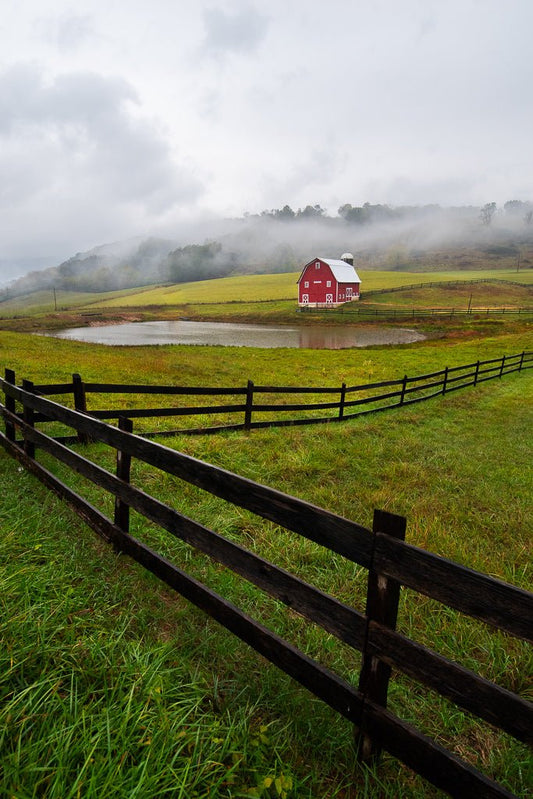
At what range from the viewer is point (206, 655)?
304cm

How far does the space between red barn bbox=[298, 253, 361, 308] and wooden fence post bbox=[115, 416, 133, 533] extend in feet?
286

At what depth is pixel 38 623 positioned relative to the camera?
2.79m

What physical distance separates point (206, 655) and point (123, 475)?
72.3 inches

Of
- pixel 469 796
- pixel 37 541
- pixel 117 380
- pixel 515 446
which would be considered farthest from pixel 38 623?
pixel 117 380

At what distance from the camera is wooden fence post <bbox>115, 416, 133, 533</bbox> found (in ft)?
13.3

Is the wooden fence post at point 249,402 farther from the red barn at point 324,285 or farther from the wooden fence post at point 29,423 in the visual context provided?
the red barn at point 324,285

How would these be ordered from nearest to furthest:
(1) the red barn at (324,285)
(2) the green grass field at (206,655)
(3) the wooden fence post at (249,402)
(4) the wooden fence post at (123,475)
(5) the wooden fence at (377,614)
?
(5) the wooden fence at (377,614) < (2) the green grass field at (206,655) < (4) the wooden fence post at (123,475) < (3) the wooden fence post at (249,402) < (1) the red barn at (324,285)

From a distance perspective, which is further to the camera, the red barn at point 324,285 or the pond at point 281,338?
the red barn at point 324,285

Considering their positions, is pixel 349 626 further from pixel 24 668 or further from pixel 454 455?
pixel 454 455

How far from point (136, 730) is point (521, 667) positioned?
299 centimetres

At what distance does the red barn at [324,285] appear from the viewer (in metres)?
87.9

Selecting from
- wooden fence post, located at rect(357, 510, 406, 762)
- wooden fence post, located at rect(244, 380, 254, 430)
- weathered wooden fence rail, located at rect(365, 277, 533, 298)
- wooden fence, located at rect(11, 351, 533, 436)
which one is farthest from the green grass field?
weathered wooden fence rail, located at rect(365, 277, 533, 298)

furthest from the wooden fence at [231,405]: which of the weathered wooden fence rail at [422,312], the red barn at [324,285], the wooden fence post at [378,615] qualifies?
the red barn at [324,285]

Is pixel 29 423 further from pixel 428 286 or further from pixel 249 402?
pixel 428 286
